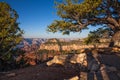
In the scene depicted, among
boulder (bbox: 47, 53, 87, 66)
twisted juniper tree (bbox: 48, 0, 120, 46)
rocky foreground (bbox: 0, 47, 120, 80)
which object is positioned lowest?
rocky foreground (bbox: 0, 47, 120, 80)

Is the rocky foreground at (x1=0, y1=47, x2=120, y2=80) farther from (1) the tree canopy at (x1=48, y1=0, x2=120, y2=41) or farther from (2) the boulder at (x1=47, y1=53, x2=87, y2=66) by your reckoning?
(1) the tree canopy at (x1=48, y1=0, x2=120, y2=41)

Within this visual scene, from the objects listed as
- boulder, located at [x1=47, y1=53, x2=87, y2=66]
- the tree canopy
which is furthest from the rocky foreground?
the tree canopy

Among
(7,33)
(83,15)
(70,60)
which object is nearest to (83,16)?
(83,15)

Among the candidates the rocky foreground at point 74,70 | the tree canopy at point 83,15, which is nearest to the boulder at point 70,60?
the rocky foreground at point 74,70

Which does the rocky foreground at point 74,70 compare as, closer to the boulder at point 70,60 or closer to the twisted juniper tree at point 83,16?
the boulder at point 70,60

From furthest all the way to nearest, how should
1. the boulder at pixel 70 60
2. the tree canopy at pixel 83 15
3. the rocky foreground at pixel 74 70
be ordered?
the tree canopy at pixel 83 15
the boulder at pixel 70 60
the rocky foreground at pixel 74 70

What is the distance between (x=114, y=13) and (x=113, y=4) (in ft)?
7.13

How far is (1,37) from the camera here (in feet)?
107

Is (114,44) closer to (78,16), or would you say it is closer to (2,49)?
(78,16)

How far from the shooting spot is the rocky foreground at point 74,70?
10.8m

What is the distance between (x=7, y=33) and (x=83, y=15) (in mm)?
14744

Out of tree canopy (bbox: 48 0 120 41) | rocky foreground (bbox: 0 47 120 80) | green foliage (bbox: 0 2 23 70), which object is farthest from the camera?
green foliage (bbox: 0 2 23 70)

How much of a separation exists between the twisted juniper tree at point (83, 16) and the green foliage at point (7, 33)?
32.3ft

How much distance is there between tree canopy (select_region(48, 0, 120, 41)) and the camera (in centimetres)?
2294
